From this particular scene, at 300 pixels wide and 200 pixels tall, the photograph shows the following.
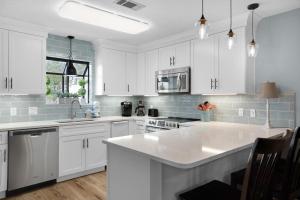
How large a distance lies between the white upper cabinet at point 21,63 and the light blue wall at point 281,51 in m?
3.36

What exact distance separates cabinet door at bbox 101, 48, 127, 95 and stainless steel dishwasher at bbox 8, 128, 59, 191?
1442 mm

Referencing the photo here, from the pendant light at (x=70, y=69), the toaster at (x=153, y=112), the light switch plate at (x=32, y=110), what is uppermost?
the pendant light at (x=70, y=69)

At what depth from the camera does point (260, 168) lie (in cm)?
128

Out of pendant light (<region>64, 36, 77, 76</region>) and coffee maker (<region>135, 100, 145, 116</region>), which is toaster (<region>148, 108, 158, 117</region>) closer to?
coffee maker (<region>135, 100, 145, 116</region>)

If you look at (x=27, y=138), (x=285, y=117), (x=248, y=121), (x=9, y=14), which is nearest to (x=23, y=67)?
(x=9, y=14)

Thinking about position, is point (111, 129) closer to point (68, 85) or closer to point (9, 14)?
point (68, 85)

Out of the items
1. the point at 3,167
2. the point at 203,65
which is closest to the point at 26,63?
the point at 3,167

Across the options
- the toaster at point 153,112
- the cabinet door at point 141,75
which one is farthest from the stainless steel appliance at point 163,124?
the cabinet door at point 141,75

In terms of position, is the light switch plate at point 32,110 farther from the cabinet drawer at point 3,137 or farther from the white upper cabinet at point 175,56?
the white upper cabinet at point 175,56

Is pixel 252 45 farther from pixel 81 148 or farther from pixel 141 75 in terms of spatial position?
pixel 81 148

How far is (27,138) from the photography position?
9.55ft

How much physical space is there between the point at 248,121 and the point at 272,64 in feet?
2.89

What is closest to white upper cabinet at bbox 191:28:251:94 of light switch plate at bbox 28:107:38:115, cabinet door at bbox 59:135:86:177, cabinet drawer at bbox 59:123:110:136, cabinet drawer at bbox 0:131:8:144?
cabinet drawer at bbox 59:123:110:136

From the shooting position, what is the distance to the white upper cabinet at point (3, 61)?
3018 millimetres
